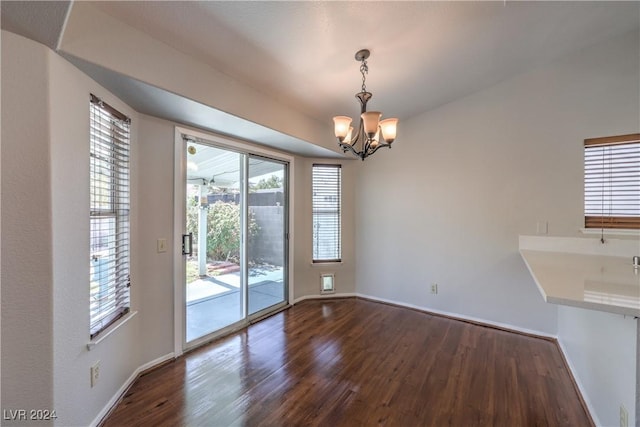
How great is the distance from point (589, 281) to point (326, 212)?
314cm

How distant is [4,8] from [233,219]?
2.28 meters

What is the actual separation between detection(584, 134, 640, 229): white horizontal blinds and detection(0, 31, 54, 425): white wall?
446cm

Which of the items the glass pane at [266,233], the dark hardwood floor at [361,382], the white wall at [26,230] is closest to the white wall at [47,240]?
the white wall at [26,230]

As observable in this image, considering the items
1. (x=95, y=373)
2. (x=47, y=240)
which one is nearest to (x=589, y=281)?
(x=47, y=240)

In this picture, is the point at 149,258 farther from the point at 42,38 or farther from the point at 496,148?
the point at 496,148

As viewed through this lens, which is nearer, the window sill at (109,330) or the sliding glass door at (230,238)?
the window sill at (109,330)

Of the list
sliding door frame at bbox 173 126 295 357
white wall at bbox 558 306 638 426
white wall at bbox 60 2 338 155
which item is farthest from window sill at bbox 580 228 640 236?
sliding door frame at bbox 173 126 295 357

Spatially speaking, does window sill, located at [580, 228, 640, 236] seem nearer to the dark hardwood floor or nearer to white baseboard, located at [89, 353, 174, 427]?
the dark hardwood floor

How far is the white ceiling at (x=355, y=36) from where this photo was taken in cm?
162

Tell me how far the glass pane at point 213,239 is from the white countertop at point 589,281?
2.86 meters

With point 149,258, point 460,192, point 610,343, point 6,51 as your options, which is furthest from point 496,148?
point 6,51

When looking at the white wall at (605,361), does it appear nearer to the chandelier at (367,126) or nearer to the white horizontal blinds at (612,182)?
the white horizontal blinds at (612,182)

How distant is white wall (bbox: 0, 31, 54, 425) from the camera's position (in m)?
1.28

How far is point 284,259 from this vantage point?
3.90m
